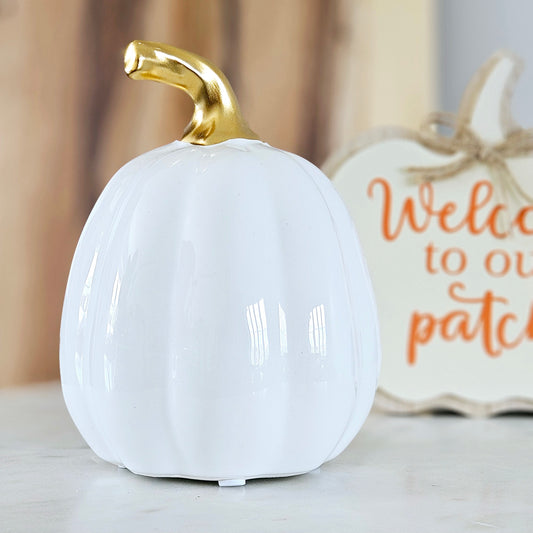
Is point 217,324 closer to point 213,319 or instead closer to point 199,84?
point 213,319

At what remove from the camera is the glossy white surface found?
1.51 feet

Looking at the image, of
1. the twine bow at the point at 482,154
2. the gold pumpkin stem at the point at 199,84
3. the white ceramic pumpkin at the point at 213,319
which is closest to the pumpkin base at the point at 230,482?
the white ceramic pumpkin at the point at 213,319

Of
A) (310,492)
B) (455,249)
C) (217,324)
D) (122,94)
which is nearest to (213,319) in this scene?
(217,324)

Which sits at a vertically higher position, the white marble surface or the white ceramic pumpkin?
the white ceramic pumpkin

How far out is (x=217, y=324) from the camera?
0.46 metres

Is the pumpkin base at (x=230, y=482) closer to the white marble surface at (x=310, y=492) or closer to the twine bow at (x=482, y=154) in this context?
the white marble surface at (x=310, y=492)

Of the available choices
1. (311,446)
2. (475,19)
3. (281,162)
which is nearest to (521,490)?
(311,446)

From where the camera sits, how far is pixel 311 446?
487mm

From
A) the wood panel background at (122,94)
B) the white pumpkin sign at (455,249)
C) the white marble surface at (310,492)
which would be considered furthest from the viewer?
the wood panel background at (122,94)

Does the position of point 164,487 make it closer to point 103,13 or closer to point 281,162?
point 281,162

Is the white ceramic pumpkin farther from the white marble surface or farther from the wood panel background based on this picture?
the wood panel background

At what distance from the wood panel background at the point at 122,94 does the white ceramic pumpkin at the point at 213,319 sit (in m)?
0.34

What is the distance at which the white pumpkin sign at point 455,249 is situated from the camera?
707 mm

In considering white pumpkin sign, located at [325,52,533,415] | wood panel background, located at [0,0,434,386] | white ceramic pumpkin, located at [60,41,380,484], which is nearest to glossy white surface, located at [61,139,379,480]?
white ceramic pumpkin, located at [60,41,380,484]
